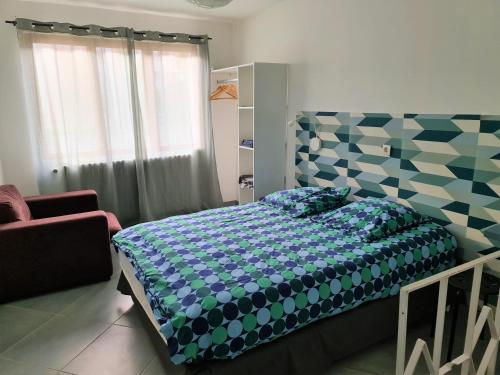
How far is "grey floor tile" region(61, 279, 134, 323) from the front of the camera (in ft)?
8.21

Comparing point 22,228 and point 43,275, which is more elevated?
point 22,228

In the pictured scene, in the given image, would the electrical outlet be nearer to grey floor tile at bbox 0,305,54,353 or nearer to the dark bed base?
the dark bed base

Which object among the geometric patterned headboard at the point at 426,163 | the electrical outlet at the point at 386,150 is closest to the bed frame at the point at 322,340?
the geometric patterned headboard at the point at 426,163

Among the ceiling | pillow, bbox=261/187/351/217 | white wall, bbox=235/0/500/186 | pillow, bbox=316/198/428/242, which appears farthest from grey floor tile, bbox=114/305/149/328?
the ceiling

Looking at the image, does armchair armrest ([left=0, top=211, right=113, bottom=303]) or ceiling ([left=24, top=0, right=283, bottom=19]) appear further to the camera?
ceiling ([left=24, top=0, right=283, bottom=19])

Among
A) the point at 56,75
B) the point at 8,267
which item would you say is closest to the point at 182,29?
the point at 56,75

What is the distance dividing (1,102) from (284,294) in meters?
3.34

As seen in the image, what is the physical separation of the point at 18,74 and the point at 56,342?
2630 mm

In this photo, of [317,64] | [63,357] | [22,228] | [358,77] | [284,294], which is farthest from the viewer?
[317,64]

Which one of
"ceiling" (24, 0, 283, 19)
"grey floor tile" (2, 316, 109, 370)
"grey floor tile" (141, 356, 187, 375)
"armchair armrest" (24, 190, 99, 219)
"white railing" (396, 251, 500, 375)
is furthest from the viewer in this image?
"ceiling" (24, 0, 283, 19)

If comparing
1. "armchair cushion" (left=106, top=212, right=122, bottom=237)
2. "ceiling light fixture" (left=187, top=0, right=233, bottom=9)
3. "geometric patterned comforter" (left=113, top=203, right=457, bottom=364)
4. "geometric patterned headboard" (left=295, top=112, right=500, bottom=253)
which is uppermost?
"ceiling light fixture" (left=187, top=0, right=233, bottom=9)

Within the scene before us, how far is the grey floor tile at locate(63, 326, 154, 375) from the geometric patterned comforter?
47 centimetres

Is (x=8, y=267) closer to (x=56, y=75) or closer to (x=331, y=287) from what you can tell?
(x=56, y=75)

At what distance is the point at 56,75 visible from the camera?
363 cm
